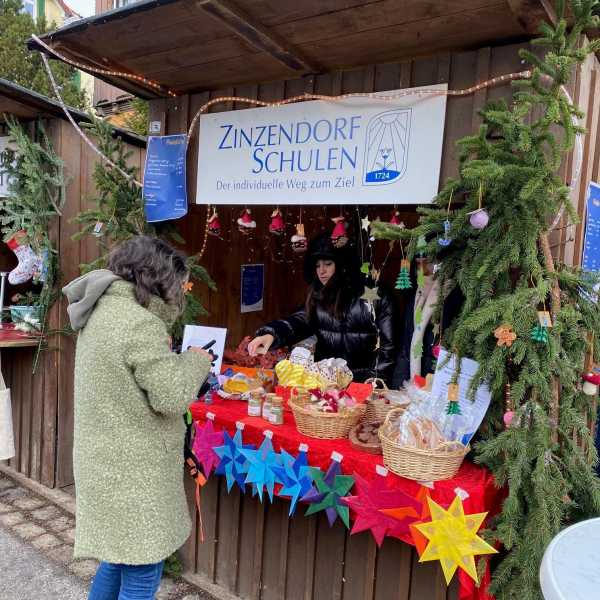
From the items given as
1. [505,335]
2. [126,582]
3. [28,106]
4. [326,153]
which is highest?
[28,106]

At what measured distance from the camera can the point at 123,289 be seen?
1.89 m

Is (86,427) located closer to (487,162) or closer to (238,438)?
(238,438)

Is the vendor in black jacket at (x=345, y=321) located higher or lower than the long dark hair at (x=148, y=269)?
lower

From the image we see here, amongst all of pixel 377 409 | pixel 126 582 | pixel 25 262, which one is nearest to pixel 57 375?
pixel 25 262

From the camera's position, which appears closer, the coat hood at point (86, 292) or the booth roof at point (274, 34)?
the coat hood at point (86, 292)

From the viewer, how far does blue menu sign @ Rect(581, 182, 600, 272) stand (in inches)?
96.3

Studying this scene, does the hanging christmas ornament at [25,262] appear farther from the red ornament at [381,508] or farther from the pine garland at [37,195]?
the red ornament at [381,508]

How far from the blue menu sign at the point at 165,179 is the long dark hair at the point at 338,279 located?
3.11ft

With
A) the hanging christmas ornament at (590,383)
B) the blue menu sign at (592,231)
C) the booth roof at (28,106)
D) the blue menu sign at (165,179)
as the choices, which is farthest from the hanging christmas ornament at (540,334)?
the booth roof at (28,106)

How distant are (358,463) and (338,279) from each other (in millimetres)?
1604

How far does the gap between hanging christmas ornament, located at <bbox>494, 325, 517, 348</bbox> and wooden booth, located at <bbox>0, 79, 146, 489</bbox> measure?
3143 millimetres

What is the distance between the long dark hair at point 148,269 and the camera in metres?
1.93

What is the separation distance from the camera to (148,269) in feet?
6.36

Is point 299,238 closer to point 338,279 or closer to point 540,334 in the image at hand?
point 338,279
